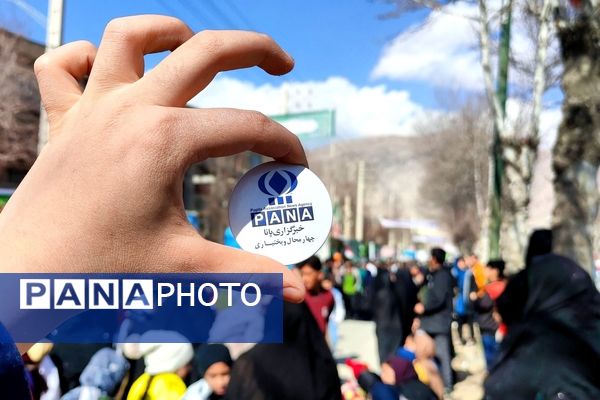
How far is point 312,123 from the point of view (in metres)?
15.2

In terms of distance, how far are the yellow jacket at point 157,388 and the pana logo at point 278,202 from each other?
2.30 metres

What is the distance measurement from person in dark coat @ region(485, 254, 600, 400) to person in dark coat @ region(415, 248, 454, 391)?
12.5 feet

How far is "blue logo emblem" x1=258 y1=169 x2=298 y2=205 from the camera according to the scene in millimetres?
1311

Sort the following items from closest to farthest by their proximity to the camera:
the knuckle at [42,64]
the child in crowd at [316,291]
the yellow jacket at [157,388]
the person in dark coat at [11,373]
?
the person in dark coat at [11,373], the knuckle at [42,64], the yellow jacket at [157,388], the child in crowd at [316,291]

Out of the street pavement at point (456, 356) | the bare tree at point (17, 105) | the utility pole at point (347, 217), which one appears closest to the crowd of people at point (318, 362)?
the street pavement at point (456, 356)

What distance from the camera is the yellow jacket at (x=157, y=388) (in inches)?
128

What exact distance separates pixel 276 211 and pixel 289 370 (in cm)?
181

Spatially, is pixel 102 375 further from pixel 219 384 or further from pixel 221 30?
pixel 221 30

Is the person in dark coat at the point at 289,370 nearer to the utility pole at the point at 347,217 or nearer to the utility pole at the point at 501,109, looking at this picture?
the utility pole at the point at 501,109

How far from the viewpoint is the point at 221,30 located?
1078 millimetres

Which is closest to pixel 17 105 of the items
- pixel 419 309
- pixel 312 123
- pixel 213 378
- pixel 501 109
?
pixel 312 123

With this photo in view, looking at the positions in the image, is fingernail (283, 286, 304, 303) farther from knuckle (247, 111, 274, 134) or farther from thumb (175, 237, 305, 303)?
knuckle (247, 111, 274, 134)

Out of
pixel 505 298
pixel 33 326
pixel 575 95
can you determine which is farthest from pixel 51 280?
pixel 575 95

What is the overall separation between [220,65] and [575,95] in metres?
6.28
